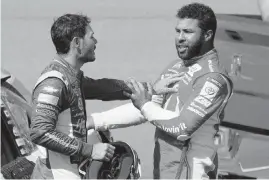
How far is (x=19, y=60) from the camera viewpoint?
8.88 meters

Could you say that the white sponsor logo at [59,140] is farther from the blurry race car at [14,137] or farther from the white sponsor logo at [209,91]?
the blurry race car at [14,137]

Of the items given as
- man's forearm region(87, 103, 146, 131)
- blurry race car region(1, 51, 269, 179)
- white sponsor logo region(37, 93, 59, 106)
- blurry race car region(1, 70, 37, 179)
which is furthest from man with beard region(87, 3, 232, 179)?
blurry race car region(1, 51, 269, 179)

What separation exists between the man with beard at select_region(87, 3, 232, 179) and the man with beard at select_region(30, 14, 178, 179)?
33 cm

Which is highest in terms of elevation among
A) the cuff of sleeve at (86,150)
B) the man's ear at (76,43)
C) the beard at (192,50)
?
the man's ear at (76,43)

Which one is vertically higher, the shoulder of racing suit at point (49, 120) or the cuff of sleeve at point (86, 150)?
the shoulder of racing suit at point (49, 120)

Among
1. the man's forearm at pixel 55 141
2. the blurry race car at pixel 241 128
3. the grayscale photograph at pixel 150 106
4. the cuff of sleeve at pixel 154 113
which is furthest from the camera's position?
the blurry race car at pixel 241 128

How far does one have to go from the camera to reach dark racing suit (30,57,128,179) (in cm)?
423

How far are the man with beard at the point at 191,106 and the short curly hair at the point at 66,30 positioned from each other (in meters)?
0.41

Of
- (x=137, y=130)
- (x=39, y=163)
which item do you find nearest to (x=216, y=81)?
(x=39, y=163)

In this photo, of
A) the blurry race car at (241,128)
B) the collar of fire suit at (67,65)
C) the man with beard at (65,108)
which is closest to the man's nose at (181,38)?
the man with beard at (65,108)

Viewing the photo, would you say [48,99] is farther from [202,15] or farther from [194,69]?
[202,15]

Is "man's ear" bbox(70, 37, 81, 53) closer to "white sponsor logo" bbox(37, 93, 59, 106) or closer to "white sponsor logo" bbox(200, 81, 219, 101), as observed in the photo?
"white sponsor logo" bbox(37, 93, 59, 106)

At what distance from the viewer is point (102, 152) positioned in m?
4.32

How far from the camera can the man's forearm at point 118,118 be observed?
4812 mm
